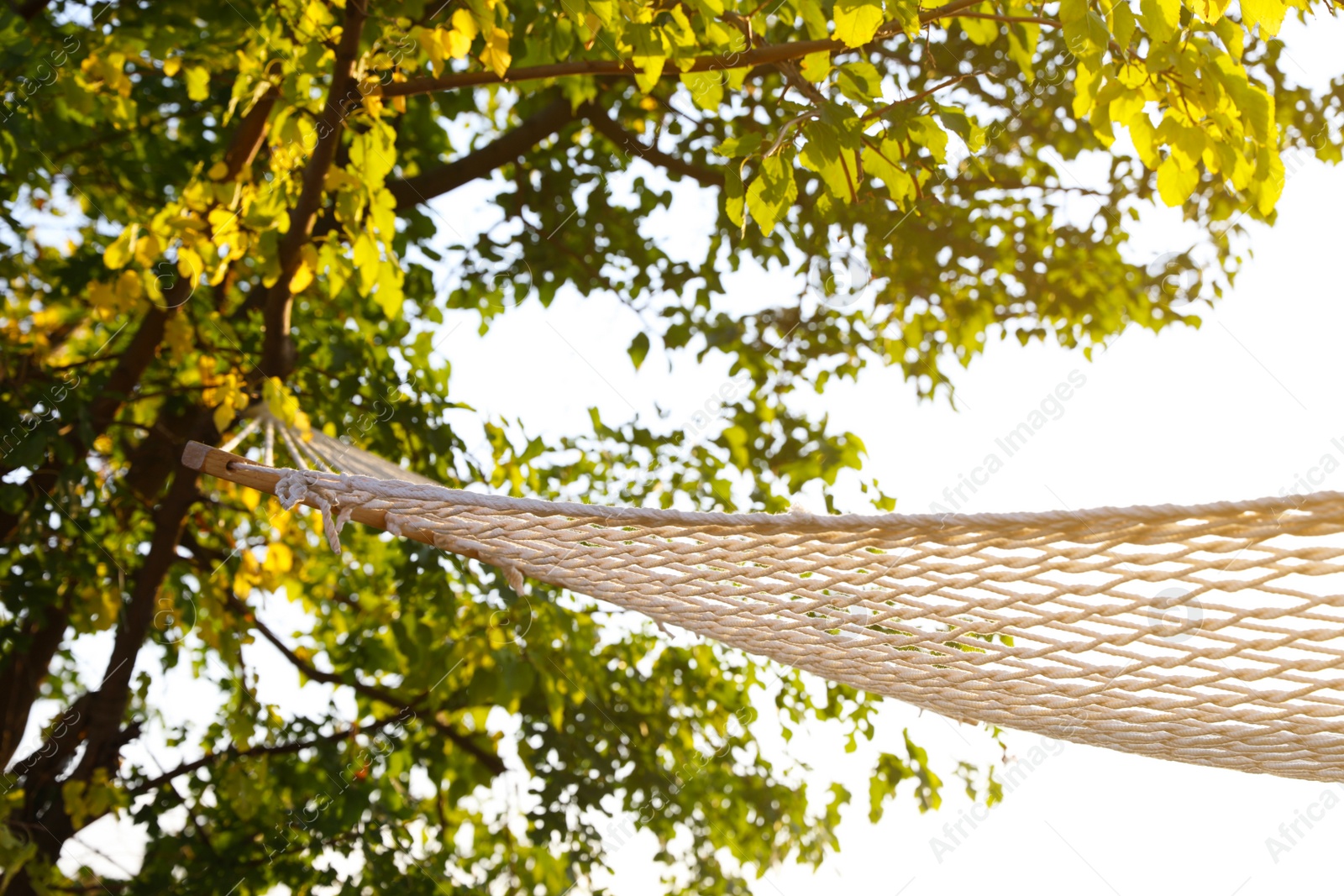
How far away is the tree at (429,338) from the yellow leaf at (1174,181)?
0.08 m

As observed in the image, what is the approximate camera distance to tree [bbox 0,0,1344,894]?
186 cm

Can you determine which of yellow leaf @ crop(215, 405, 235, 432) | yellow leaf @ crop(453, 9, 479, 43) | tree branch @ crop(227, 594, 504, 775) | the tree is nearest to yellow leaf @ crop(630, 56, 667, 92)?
the tree

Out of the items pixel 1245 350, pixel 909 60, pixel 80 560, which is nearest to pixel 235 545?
pixel 80 560

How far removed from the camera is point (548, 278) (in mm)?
2975

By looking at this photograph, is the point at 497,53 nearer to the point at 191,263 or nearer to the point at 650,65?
the point at 650,65

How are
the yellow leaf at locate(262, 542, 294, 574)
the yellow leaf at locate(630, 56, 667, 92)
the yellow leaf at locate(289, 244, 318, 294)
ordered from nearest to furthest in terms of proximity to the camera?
the yellow leaf at locate(630, 56, 667, 92) < the yellow leaf at locate(289, 244, 318, 294) < the yellow leaf at locate(262, 542, 294, 574)

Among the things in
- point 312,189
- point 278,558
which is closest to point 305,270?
point 312,189

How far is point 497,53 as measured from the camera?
1.55 metres

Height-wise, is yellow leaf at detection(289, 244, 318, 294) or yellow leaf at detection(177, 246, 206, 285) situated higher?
yellow leaf at detection(289, 244, 318, 294)

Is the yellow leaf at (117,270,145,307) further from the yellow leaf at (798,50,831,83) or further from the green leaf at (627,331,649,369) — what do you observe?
the yellow leaf at (798,50,831,83)

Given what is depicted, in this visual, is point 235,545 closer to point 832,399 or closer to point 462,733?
point 462,733

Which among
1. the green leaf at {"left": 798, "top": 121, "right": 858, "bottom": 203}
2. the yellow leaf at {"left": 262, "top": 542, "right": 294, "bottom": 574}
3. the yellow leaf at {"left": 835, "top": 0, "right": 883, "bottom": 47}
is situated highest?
the yellow leaf at {"left": 835, "top": 0, "right": 883, "bottom": 47}

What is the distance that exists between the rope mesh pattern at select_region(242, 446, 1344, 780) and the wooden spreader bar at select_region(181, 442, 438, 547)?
0.02 meters

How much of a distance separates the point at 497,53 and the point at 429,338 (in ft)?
4.18
